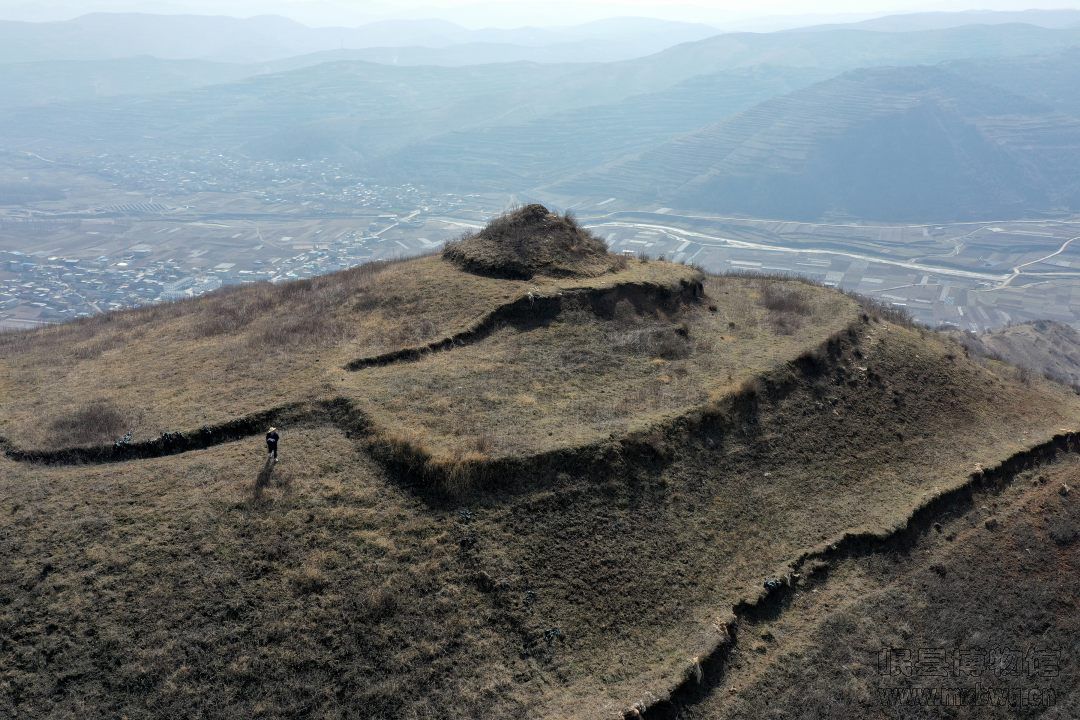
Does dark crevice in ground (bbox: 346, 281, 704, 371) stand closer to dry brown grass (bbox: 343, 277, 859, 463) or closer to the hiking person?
dry brown grass (bbox: 343, 277, 859, 463)

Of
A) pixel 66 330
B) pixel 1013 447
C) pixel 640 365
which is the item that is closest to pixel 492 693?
pixel 640 365

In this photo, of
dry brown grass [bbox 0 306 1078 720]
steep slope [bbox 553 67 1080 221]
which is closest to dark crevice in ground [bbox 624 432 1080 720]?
dry brown grass [bbox 0 306 1078 720]

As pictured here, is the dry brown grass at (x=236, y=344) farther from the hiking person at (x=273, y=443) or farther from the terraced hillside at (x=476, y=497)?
the hiking person at (x=273, y=443)

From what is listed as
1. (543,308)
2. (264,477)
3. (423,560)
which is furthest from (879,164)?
(264,477)

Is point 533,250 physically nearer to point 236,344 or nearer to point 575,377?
point 575,377

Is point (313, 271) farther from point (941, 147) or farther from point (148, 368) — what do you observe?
point (941, 147)

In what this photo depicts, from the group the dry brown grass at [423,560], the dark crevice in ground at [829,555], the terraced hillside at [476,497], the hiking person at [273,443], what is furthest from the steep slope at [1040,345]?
the hiking person at [273,443]
